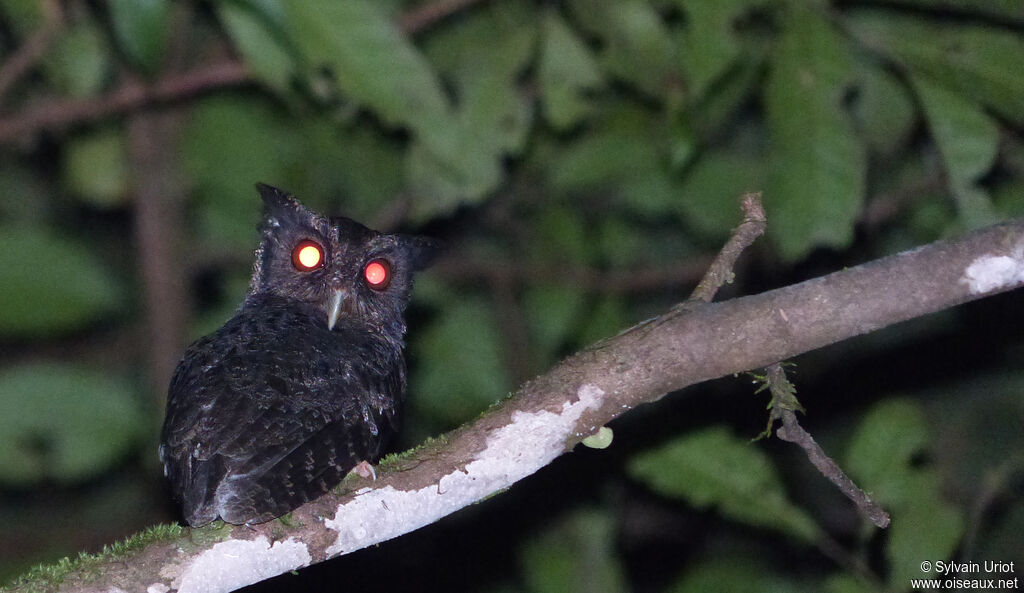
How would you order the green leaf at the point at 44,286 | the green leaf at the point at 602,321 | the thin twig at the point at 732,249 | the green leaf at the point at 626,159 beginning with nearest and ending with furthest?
the thin twig at the point at 732,249
the green leaf at the point at 44,286
the green leaf at the point at 626,159
the green leaf at the point at 602,321

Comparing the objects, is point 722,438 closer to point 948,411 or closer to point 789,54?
point 789,54

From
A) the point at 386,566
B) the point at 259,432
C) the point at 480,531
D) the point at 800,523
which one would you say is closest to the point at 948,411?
the point at 800,523

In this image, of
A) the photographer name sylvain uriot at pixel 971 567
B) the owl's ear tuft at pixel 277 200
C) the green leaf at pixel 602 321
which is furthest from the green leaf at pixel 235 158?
the photographer name sylvain uriot at pixel 971 567

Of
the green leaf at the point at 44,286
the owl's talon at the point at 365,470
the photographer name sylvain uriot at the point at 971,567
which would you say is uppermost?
the green leaf at the point at 44,286

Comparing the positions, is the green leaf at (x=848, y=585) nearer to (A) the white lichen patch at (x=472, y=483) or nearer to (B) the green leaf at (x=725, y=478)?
(B) the green leaf at (x=725, y=478)

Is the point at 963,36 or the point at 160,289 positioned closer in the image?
the point at 963,36

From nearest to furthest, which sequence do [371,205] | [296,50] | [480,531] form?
1. [296,50]
2. [480,531]
3. [371,205]

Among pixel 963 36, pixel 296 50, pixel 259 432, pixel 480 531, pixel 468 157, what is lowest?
pixel 480 531
